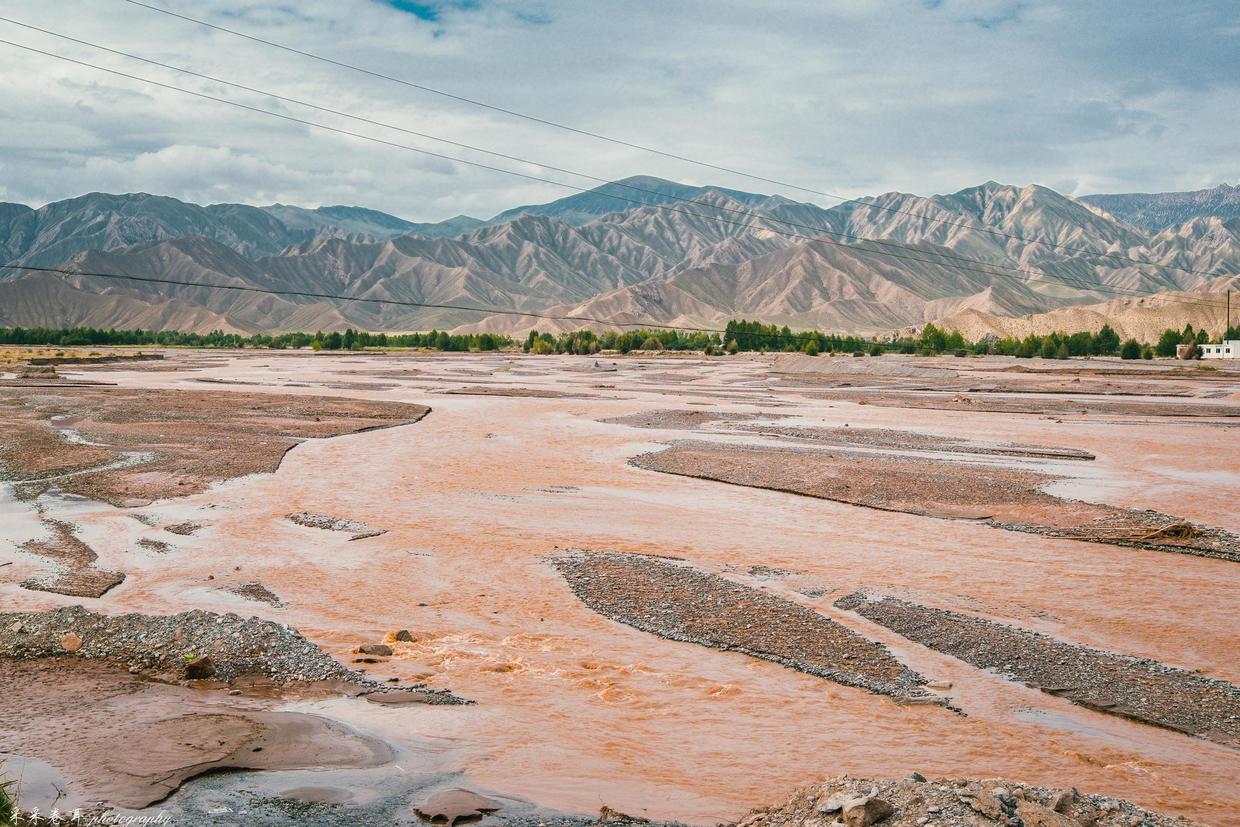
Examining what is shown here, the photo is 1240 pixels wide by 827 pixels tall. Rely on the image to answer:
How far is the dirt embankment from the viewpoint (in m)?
23.8

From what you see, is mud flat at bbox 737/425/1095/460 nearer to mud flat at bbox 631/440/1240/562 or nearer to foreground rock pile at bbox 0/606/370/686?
mud flat at bbox 631/440/1240/562

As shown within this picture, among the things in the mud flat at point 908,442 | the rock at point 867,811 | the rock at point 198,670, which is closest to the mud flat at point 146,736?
the rock at point 198,670

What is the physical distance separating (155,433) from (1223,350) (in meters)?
110

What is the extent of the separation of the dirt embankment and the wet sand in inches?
58.4

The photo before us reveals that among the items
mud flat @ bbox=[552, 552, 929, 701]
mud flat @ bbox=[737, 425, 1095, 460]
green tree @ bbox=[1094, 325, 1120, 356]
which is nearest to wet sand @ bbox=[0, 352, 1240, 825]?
mud flat @ bbox=[552, 552, 929, 701]

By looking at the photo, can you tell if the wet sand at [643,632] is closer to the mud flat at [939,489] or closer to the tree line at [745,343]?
the mud flat at [939,489]

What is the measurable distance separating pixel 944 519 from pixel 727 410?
2561 cm

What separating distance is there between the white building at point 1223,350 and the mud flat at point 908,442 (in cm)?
8719

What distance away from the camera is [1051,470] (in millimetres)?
26672

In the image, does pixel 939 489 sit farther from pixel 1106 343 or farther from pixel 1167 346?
pixel 1106 343

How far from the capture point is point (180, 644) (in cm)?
1167

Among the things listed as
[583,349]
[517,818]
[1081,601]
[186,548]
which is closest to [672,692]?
[517,818]

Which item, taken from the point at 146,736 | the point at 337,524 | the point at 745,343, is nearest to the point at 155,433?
the point at 337,524

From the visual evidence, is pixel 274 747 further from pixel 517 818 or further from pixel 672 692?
pixel 672 692
